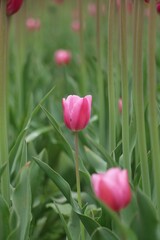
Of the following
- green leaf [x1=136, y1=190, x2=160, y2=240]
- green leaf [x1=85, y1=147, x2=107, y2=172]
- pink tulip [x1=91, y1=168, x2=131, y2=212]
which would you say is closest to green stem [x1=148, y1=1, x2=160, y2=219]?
green leaf [x1=136, y1=190, x2=160, y2=240]

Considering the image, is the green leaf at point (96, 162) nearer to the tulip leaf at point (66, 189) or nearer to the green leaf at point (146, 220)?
the tulip leaf at point (66, 189)

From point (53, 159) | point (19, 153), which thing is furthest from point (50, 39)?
point (19, 153)

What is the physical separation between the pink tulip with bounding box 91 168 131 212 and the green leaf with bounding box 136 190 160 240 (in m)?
0.11

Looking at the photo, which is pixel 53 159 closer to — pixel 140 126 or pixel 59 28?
pixel 140 126

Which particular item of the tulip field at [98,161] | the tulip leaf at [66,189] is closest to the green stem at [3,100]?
the tulip field at [98,161]

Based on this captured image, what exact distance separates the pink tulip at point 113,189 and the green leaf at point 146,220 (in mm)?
113

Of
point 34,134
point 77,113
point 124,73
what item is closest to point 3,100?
point 77,113

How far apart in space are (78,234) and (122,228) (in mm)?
447

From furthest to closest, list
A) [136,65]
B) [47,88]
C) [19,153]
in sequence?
[47,88] < [19,153] < [136,65]

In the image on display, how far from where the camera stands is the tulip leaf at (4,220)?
119 cm

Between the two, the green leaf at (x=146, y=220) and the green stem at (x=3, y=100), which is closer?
the green leaf at (x=146, y=220)

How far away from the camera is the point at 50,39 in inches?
211

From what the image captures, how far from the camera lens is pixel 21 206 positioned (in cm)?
115

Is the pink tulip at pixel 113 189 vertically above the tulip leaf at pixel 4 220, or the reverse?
the pink tulip at pixel 113 189
